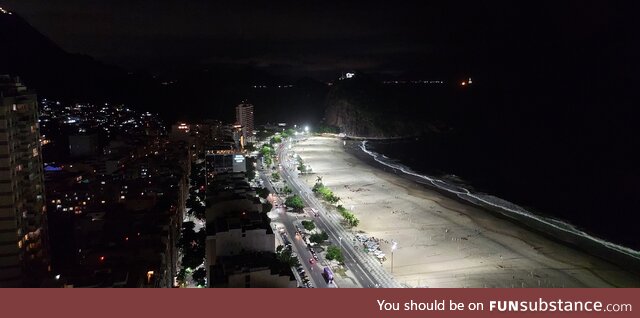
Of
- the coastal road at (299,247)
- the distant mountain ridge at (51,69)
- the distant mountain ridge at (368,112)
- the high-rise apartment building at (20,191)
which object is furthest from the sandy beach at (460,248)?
the distant mountain ridge at (51,69)

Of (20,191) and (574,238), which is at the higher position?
(20,191)

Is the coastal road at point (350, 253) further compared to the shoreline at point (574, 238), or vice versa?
the shoreline at point (574, 238)

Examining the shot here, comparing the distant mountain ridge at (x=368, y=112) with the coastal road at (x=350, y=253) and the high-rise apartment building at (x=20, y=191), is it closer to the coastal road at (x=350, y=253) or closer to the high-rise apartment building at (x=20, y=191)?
the coastal road at (x=350, y=253)

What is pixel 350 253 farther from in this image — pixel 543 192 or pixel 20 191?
pixel 543 192

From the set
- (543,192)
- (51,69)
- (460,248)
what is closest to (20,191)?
(460,248)

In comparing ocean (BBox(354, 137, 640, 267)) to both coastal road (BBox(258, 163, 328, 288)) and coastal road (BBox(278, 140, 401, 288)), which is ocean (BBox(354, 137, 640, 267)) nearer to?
coastal road (BBox(278, 140, 401, 288))

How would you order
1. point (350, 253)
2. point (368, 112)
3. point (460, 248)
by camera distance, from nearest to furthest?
point (350, 253), point (460, 248), point (368, 112)
